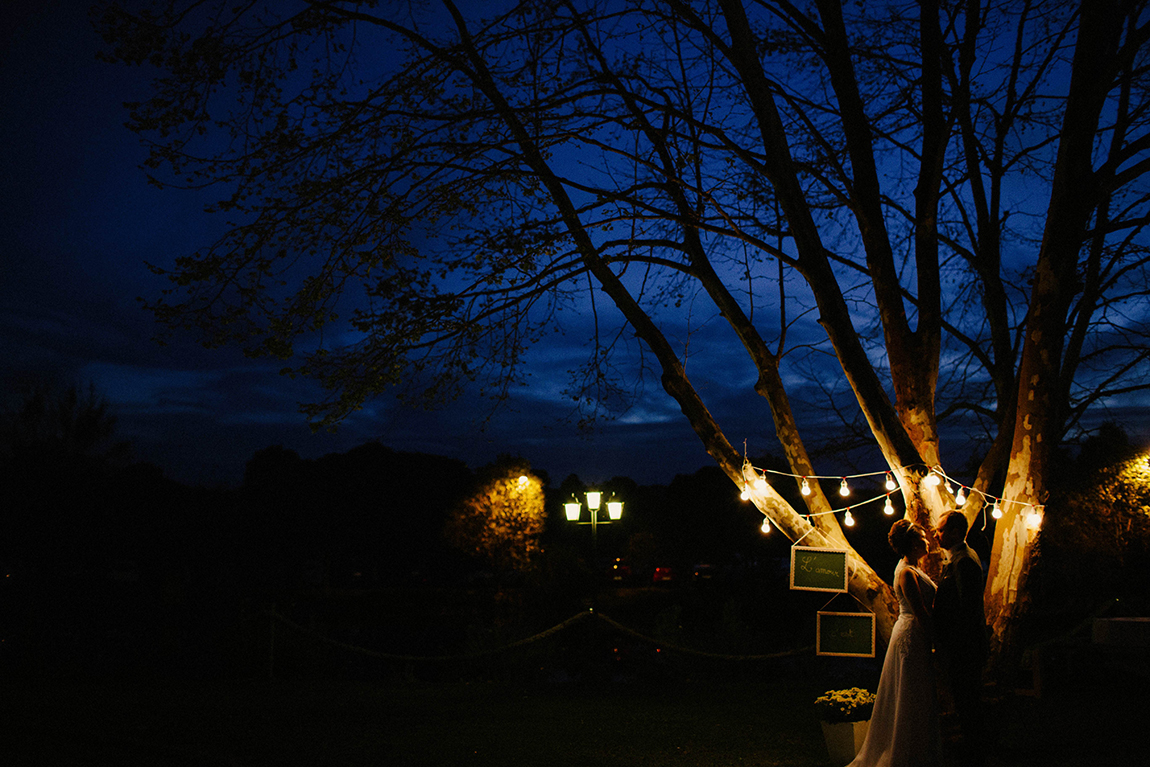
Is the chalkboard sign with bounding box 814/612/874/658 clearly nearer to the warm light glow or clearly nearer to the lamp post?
the warm light glow

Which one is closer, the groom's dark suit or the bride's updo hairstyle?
the groom's dark suit

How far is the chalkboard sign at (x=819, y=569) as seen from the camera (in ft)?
21.3

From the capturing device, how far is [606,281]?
7.59 metres

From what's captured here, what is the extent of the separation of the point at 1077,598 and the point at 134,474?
25009mm

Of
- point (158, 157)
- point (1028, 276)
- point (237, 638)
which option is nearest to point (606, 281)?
point (158, 157)

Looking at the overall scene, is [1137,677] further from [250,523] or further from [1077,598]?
[250,523]

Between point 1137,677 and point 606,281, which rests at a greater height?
point 606,281

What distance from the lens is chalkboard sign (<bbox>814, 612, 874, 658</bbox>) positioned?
6582 mm

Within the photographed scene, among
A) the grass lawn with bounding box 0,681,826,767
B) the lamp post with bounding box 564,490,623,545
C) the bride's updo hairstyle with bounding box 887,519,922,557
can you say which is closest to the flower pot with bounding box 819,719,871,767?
the grass lawn with bounding box 0,681,826,767

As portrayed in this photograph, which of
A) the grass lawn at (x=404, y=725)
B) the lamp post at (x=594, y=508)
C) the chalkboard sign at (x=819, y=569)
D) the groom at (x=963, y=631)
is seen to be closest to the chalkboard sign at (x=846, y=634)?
the chalkboard sign at (x=819, y=569)

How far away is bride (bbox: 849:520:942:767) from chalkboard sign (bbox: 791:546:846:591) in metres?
1.04

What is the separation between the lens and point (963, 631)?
5176 millimetres

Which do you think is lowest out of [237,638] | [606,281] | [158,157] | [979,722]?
[237,638]

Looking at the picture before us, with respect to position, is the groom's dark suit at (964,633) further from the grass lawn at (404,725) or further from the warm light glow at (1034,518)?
the grass lawn at (404,725)
